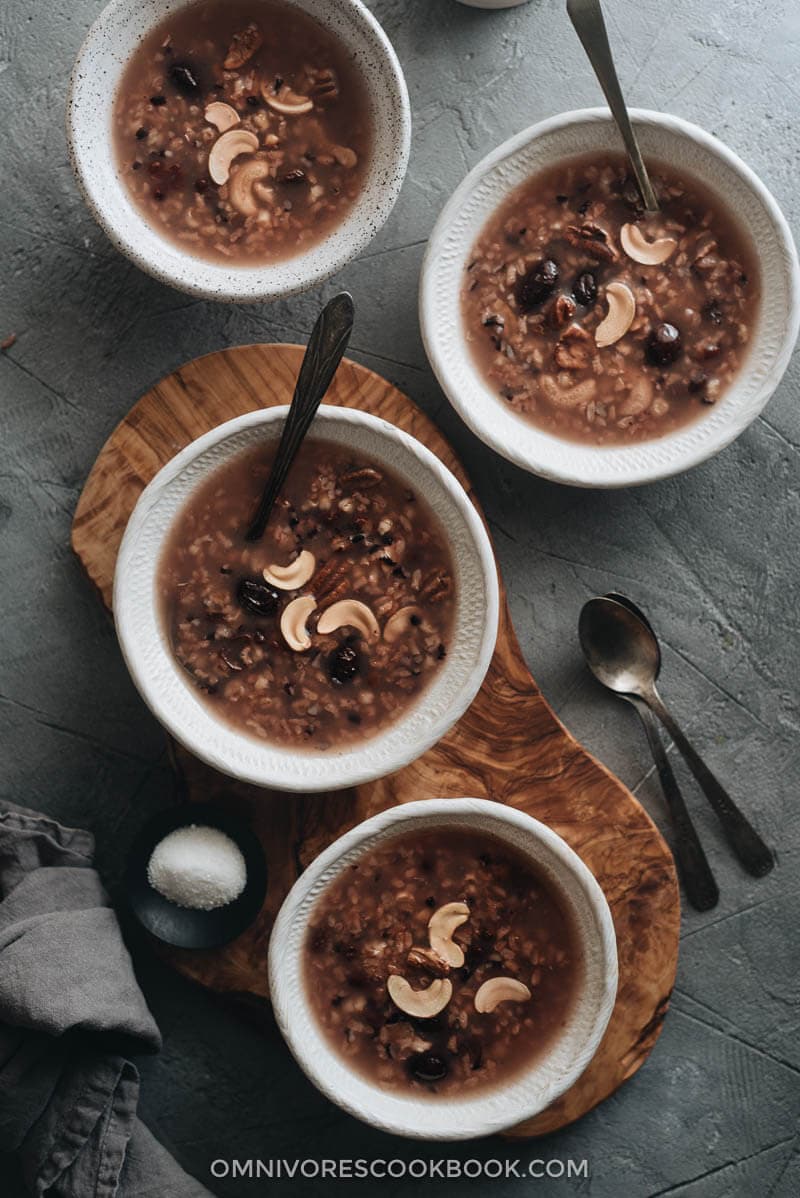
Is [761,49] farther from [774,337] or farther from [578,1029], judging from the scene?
[578,1029]

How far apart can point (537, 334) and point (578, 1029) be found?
1.47 metres

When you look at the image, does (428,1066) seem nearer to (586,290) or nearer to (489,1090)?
(489,1090)

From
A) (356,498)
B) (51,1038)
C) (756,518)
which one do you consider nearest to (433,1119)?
(51,1038)

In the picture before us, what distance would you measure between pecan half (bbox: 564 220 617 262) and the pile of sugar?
148 cm

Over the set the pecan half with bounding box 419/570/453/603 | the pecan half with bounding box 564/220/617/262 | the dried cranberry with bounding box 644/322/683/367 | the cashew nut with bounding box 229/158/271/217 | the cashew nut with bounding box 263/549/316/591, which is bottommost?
the pecan half with bounding box 419/570/453/603

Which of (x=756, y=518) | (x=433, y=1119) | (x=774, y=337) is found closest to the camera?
(x=433, y=1119)

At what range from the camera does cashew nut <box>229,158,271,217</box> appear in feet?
7.80

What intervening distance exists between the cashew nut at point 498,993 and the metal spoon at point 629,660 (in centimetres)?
61

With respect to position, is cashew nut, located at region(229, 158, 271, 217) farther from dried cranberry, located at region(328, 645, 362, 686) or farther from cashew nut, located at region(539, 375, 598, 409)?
dried cranberry, located at region(328, 645, 362, 686)

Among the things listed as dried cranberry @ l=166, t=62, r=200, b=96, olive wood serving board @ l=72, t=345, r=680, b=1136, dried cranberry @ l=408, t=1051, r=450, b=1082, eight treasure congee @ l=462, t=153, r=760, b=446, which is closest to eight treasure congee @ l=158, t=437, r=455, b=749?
olive wood serving board @ l=72, t=345, r=680, b=1136

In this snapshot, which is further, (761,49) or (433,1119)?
(761,49)

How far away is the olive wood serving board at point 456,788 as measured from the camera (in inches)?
93.3

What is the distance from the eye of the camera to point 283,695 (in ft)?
7.41

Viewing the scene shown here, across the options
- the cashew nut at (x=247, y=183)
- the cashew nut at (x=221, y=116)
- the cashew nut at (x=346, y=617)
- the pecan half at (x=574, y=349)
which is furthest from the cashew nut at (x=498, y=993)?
the cashew nut at (x=221, y=116)
